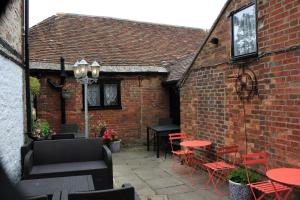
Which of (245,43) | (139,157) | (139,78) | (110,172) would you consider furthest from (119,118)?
(245,43)

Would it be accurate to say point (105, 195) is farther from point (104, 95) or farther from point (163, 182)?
point (104, 95)

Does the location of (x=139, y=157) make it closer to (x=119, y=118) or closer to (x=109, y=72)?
(x=119, y=118)

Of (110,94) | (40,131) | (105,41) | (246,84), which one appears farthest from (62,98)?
(246,84)

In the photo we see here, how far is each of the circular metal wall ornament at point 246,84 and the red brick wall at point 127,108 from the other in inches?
244

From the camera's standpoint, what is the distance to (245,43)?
17.3 ft

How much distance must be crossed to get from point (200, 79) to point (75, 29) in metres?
7.50

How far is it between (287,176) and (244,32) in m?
2.70

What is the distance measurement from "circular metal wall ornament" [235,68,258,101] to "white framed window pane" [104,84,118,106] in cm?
630

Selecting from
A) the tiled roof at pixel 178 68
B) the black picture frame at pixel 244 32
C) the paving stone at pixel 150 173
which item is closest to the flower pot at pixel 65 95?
the tiled roof at pixel 178 68

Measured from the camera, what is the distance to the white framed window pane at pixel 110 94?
11.0 metres

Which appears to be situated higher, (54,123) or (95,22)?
(95,22)

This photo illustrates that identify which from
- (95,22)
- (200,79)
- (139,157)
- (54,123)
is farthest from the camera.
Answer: (95,22)

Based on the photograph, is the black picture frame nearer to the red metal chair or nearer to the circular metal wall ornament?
the circular metal wall ornament

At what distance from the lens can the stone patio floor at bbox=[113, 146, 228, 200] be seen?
541 cm
